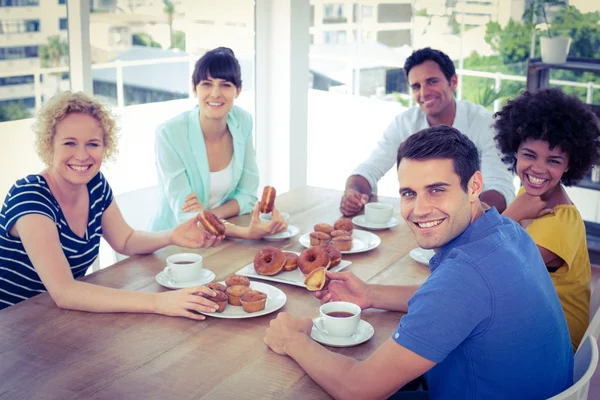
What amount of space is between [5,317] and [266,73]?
3133 mm

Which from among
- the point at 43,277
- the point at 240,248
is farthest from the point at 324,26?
the point at 43,277

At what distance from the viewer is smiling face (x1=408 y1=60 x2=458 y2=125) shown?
3211 mm

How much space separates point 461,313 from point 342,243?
0.98m

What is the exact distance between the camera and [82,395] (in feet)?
4.86

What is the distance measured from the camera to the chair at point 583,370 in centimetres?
135

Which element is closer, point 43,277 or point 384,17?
point 43,277

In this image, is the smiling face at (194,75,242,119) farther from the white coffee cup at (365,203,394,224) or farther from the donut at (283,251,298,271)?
the donut at (283,251,298,271)

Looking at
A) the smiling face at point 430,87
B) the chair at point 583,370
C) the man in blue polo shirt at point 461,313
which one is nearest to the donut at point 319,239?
the man in blue polo shirt at point 461,313

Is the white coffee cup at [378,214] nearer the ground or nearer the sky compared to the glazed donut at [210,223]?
nearer the ground

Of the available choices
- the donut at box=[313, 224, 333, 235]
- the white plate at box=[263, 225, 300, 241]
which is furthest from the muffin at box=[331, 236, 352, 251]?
the white plate at box=[263, 225, 300, 241]

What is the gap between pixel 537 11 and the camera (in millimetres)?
4594

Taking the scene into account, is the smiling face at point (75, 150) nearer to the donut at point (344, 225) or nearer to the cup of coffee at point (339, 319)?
the donut at point (344, 225)

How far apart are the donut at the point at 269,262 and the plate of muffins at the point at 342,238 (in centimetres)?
28

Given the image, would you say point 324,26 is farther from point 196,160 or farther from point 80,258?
point 80,258
